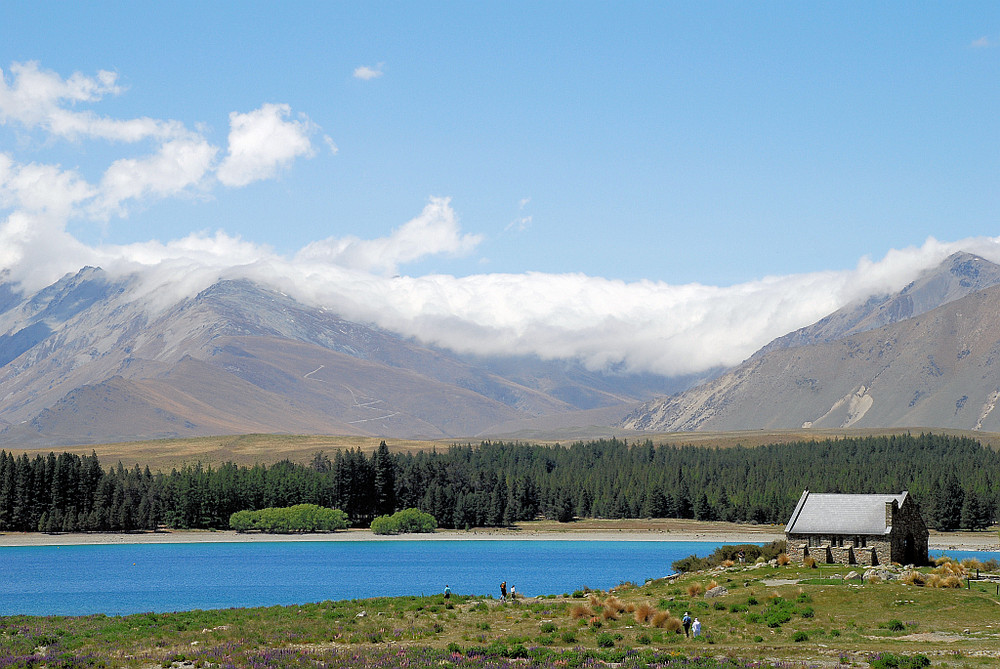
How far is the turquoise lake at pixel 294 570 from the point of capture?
8675cm

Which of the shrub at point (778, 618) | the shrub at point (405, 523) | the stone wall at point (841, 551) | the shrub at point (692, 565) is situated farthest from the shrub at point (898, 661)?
the shrub at point (405, 523)

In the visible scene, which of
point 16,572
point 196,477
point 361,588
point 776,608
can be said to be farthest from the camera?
point 196,477

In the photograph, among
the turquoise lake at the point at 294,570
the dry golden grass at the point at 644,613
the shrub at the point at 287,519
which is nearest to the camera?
the dry golden grass at the point at 644,613

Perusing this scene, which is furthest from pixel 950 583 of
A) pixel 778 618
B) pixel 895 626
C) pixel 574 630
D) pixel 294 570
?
pixel 294 570

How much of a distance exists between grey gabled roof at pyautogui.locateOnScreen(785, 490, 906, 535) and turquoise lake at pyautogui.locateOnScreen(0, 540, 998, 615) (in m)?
21.5

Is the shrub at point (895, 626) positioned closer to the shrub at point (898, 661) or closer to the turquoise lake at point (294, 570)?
the shrub at point (898, 661)

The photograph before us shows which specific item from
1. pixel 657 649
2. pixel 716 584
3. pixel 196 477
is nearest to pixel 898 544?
pixel 716 584

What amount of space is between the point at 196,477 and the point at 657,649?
15748 cm

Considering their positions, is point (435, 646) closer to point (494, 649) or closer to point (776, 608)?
point (494, 649)

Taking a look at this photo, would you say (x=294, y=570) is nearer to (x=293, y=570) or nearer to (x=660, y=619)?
(x=293, y=570)

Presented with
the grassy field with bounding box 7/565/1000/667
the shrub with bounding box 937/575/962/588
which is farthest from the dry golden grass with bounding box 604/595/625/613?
the shrub with bounding box 937/575/962/588

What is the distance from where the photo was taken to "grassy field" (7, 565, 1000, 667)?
44562 millimetres

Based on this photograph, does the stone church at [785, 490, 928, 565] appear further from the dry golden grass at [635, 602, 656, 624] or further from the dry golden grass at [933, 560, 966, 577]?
the dry golden grass at [635, 602, 656, 624]

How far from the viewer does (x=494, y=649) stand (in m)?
46.1
